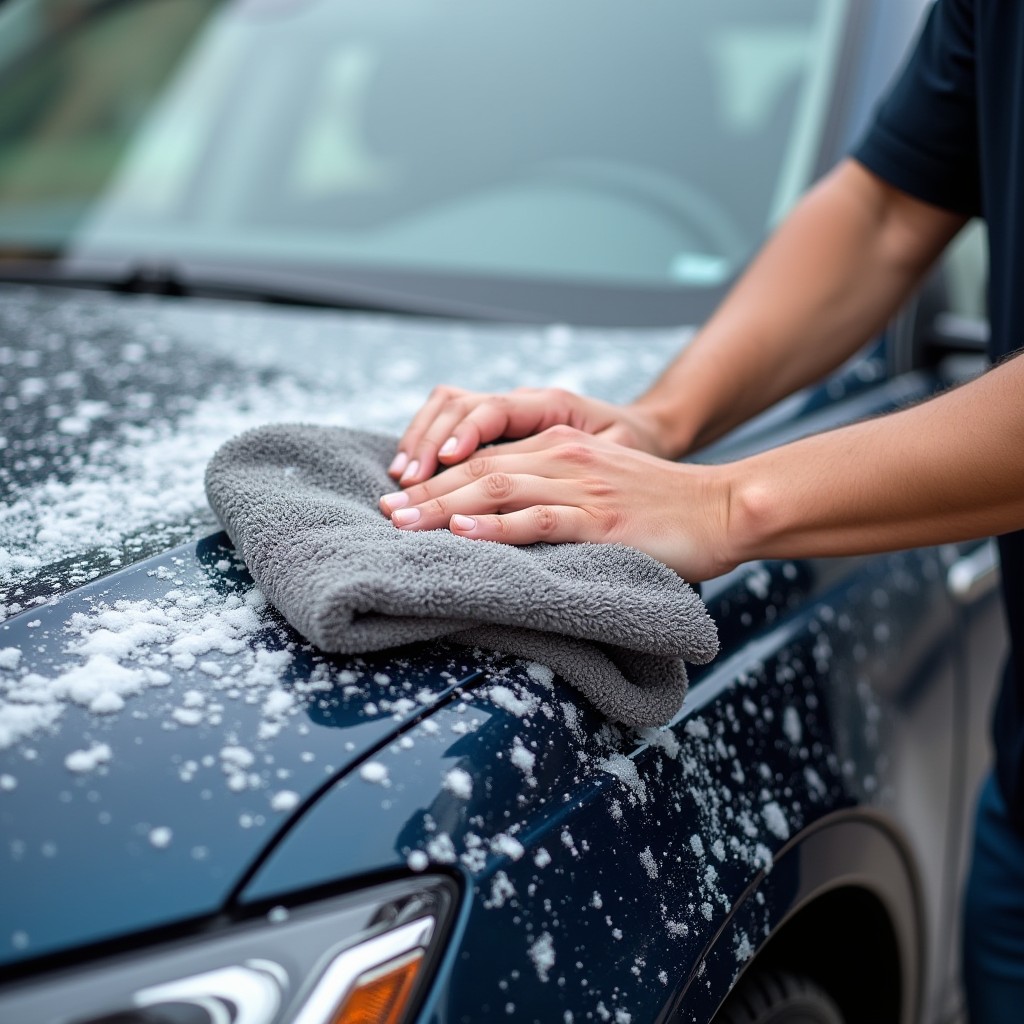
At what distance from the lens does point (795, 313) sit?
59.4 inches

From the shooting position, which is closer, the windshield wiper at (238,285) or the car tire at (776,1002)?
the car tire at (776,1002)

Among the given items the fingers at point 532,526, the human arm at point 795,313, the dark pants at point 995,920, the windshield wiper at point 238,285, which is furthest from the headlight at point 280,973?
the windshield wiper at point 238,285

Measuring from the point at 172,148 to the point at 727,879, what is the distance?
1901 mm

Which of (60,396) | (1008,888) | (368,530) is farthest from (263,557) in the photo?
(1008,888)

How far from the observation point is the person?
3.34ft

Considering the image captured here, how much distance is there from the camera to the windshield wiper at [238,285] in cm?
176

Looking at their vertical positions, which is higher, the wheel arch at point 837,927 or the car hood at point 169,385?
the car hood at point 169,385

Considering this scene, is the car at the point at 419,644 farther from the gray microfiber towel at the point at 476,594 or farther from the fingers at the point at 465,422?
the fingers at the point at 465,422

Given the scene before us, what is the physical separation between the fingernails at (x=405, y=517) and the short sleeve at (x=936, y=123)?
0.89 meters

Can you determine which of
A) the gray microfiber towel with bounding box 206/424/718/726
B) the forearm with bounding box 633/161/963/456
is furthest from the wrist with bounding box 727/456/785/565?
the forearm with bounding box 633/161/963/456

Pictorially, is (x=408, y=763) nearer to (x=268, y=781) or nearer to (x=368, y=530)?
(x=268, y=781)

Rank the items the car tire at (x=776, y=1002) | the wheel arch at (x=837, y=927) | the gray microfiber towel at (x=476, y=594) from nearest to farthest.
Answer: the gray microfiber towel at (x=476, y=594) → the wheel arch at (x=837, y=927) → the car tire at (x=776, y=1002)

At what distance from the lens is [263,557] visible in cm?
92

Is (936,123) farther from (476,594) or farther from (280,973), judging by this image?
(280,973)
